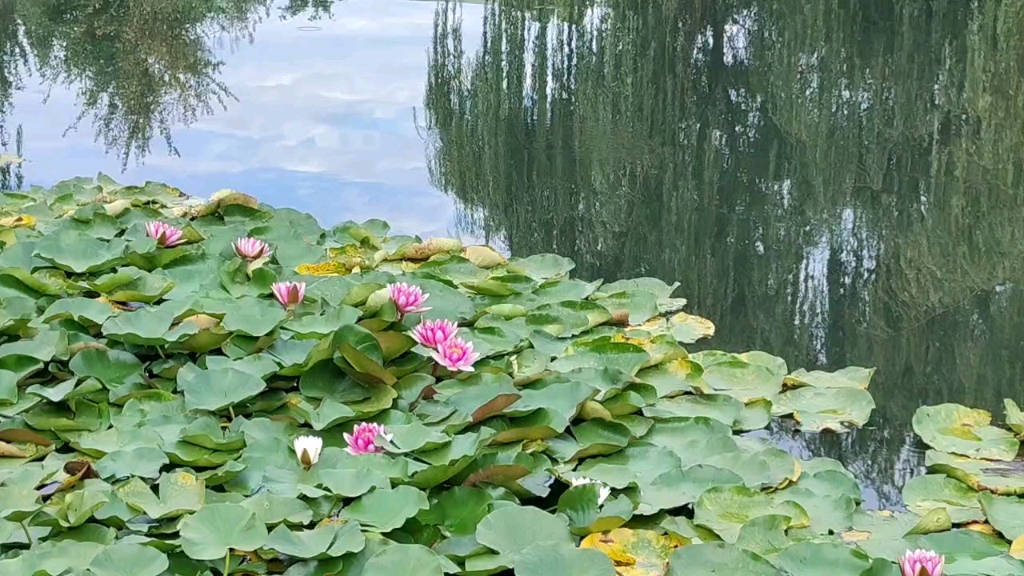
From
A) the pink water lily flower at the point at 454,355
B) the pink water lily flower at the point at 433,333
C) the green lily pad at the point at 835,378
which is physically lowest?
the green lily pad at the point at 835,378

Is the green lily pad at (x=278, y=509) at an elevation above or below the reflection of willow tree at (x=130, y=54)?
below

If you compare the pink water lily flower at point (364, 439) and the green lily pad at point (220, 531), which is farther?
the pink water lily flower at point (364, 439)

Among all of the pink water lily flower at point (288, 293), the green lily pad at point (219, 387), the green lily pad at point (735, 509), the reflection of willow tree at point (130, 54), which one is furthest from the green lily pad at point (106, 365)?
the reflection of willow tree at point (130, 54)

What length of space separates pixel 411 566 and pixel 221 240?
1318mm

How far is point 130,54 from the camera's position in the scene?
5559 mm

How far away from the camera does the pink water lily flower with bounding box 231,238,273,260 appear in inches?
88.7

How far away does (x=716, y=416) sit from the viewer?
1.82m

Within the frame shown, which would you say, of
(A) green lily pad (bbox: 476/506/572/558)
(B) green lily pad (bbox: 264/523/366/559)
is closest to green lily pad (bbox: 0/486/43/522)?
(B) green lily pad (bbox: 264/523/366/559)

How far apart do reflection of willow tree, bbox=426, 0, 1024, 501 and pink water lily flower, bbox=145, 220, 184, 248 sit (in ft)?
3.47

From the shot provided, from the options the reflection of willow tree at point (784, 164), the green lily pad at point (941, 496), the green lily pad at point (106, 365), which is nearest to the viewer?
the green lily pad at point (941, 496)

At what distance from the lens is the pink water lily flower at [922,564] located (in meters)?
1.22

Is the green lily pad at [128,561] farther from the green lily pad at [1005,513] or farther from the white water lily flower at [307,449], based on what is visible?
the green lily pad at [1005,513]

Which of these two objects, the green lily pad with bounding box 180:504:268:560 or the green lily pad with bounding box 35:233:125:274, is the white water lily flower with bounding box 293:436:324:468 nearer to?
the green lily pad with bounding box 180:504:268:560

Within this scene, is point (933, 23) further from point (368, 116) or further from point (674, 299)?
point (674, 299)
